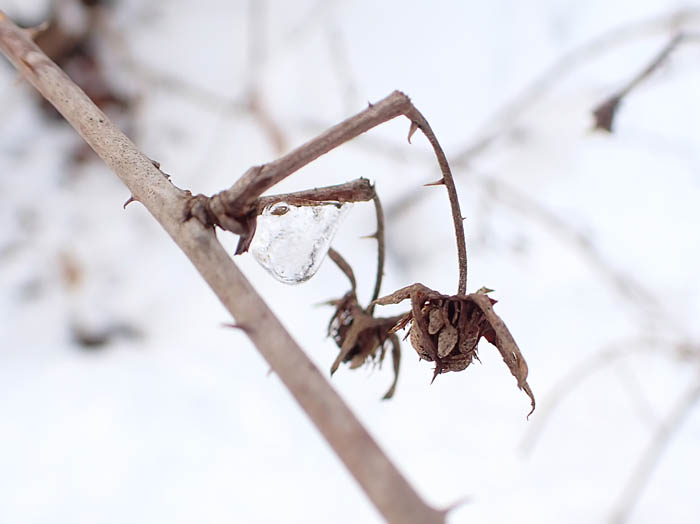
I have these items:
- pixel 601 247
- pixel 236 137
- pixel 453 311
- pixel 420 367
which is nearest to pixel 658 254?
pixel 601 247

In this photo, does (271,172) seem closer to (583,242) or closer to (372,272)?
(372,272)

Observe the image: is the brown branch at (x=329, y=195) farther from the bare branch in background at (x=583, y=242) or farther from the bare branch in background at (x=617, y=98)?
the bare branch in background at (x=583, y=242)

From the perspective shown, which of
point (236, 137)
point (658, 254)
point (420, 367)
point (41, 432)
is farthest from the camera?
point (236, 137)

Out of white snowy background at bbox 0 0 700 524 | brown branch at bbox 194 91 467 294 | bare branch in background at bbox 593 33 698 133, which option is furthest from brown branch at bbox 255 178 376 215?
white snowy background at bbox 0 0 700 524

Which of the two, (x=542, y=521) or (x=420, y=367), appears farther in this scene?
(x=420, y=367)

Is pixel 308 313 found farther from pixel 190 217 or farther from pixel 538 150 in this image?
pixel 190 217

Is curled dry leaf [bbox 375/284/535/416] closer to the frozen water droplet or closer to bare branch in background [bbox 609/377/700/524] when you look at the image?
the frozen water droplet

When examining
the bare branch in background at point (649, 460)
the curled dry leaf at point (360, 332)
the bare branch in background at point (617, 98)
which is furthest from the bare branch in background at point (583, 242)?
the curled dry leaf at point (360, 332)
